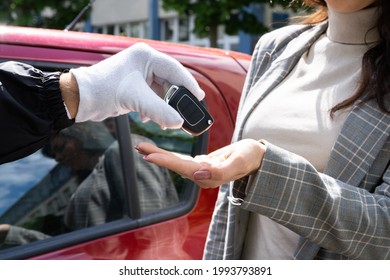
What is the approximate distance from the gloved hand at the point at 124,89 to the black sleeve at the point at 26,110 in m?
0.06

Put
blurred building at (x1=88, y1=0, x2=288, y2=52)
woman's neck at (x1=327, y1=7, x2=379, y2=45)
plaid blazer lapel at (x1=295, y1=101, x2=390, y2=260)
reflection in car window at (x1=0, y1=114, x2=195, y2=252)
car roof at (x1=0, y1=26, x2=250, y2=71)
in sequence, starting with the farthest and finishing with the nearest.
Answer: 1. blurred building at (x1=88, y1=0, x2=288, y2=52)
2. reflection in car window at (x1=0, y1=114, x2=195, y2=252)
3. car roof at (x1=0, y1=26, x2=250, y2=71)
4. woman's neck at (x1=327, y1=7, x2=379, y2=45)
5. plaid blazer lapel at (x1=295, y1=101, x2=390, y2=260)

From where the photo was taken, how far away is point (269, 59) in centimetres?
175

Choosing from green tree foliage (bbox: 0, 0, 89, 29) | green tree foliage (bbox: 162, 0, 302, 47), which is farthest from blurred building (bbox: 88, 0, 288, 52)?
green tree foliage (bbox: 162, 0, 302, 47)

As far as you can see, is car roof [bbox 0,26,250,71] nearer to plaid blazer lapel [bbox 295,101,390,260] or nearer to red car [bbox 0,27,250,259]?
red car [bbox 0,27,250,259]

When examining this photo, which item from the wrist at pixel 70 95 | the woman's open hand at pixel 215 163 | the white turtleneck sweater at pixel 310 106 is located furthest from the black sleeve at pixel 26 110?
the white turtleneck sweater at pixel 310 106

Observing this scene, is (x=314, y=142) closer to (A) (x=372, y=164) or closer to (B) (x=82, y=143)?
(A) (x=372, y=164)

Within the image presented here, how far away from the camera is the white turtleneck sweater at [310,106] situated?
1.49m

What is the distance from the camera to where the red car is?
6.22 feet

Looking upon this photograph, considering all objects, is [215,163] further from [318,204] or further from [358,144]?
[358,144]

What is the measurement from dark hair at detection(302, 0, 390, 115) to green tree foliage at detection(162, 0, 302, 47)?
6.99 m

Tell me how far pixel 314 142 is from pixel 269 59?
1.26 feet

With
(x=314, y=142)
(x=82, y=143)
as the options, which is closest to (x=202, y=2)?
(x=82, y=143)

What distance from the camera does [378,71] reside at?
1.45m

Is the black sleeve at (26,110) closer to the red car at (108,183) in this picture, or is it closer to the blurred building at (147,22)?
the red car at (108,183)
